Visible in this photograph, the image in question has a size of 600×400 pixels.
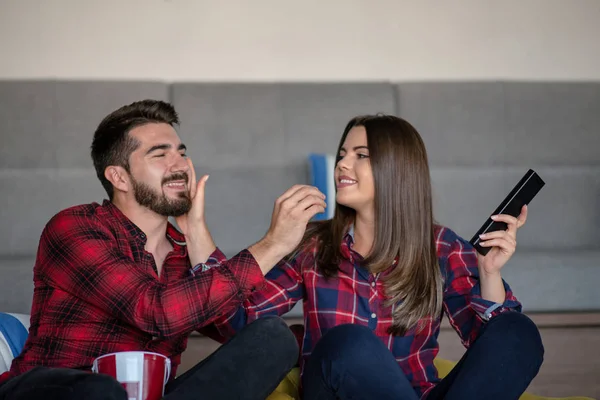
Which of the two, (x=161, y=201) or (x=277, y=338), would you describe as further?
(x=161, y=201)

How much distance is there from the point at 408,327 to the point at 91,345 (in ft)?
2.29

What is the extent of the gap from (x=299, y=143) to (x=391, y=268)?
1.69 metres

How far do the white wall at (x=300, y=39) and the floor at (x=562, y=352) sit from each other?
4.71 feet

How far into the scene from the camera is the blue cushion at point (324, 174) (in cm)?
318

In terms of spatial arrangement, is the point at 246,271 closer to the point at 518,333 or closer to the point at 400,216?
the point at 400,216

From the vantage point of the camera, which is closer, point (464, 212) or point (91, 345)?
point (91, 345)

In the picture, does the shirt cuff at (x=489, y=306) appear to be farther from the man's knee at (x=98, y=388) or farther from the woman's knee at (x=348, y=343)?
the man's knee at (x=98, y=388)

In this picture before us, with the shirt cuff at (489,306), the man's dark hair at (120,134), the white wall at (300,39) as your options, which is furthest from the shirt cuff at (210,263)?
the white wall at (300,39)

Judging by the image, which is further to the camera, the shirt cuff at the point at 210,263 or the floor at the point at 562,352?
the floor at the point at 562,352

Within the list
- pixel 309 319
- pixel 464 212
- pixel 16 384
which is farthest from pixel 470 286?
pixel 464 212

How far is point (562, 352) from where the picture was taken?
8.20ft

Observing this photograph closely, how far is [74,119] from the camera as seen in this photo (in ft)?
11.0

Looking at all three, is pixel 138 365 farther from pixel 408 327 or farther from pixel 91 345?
pixel 408 327

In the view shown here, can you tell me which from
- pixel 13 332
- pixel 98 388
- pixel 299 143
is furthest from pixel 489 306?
pixel 299 143
